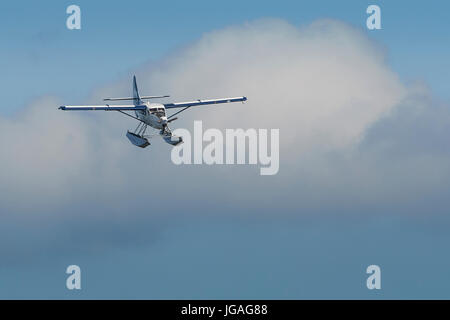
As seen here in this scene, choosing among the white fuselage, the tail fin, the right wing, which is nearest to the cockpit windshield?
the white fuselage

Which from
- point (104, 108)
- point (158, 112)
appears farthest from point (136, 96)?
point (158, 112)

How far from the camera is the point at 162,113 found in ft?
491

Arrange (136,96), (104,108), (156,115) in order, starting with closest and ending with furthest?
(156,115) → (104,108) → (136,96)

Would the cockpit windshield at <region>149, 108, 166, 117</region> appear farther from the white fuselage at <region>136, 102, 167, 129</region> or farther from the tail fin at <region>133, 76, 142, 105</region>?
the tail fin at <region>133, 76, 142, 105</region>

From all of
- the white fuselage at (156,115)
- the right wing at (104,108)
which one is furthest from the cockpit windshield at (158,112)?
the right wing at (104,108)

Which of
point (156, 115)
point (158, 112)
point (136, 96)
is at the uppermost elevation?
point (136, 96)

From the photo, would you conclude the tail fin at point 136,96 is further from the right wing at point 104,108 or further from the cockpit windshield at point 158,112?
the cockpit windshield at point 158,112

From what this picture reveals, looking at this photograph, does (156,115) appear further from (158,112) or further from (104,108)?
(104,108)

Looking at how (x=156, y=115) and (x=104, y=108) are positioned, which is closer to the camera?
(x=156, y=115)
